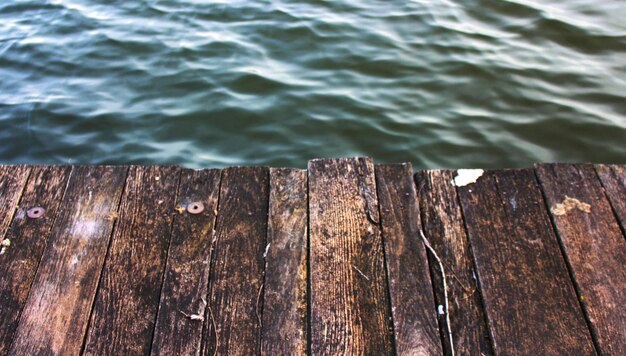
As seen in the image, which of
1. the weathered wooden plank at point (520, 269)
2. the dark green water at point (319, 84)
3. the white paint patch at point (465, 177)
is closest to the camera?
the weathered wooden plank at point (520, 269)

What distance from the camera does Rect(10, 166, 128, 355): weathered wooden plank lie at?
2410 millimetres

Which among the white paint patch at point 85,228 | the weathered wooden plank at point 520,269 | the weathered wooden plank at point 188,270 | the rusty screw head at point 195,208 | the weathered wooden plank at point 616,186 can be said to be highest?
the weathered wooden plank at point 616,186

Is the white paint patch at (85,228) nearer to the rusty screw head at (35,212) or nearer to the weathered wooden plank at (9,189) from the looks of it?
the rusty screw head at (35,212)

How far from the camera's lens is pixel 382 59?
5852mm

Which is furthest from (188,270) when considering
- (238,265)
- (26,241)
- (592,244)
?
(592,244)

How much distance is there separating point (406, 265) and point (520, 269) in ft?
1.63

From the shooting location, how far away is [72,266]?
2.65 metres

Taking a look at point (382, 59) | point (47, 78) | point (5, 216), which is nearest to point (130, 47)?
point (47, 78)

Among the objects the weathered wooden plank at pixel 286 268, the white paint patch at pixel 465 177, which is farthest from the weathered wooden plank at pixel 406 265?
the weathered wooden plank at pixel 286 268

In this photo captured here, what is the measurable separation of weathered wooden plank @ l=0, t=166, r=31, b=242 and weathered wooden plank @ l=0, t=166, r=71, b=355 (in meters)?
0.03

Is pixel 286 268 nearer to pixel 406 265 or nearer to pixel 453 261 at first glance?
pixel 406 265

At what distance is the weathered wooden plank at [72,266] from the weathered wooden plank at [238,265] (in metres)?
0.53

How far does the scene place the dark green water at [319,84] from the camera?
486 cm

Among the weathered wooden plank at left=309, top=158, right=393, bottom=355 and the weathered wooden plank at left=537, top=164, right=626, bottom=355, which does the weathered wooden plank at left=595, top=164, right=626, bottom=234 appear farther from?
the weathered wooden plank at left=309, top=158, right=393, bottom=355
